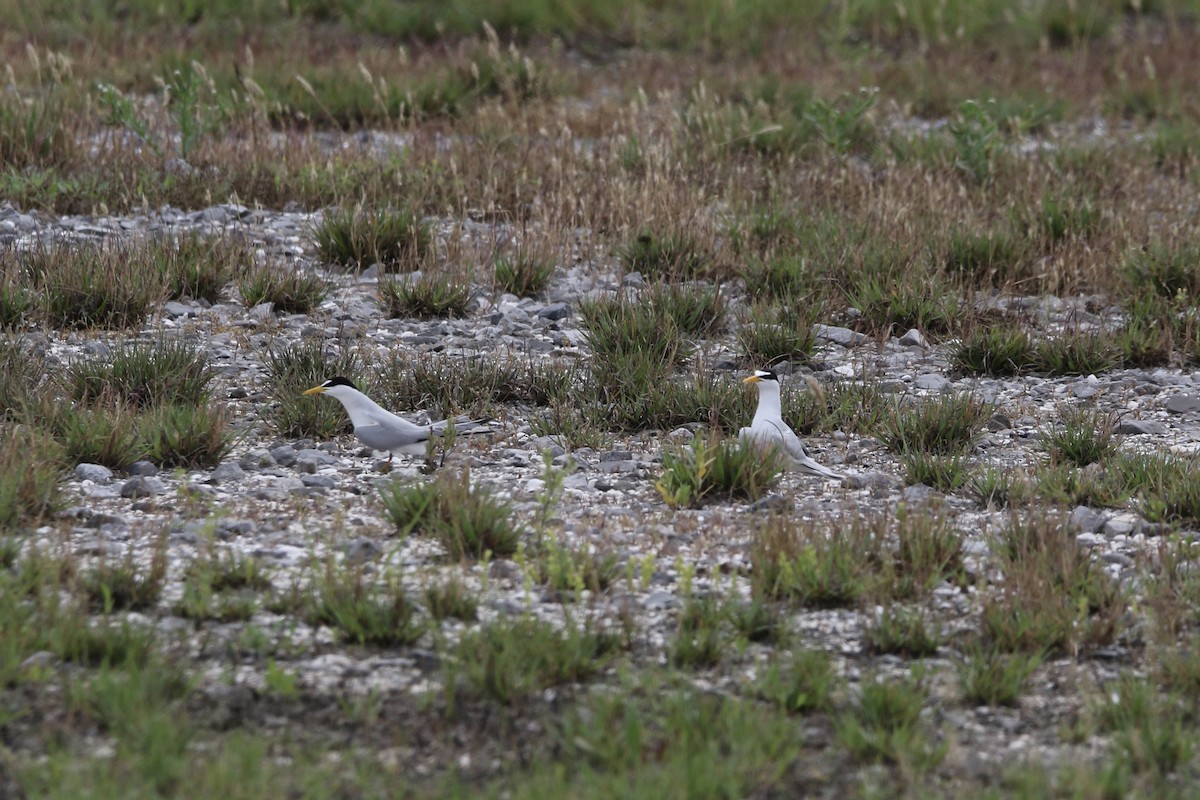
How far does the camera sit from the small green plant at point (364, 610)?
4.47 metres

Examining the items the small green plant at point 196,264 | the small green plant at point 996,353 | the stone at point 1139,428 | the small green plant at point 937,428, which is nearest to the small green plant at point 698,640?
the small green plant at point 937,428

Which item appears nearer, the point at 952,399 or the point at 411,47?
the point at 952,399

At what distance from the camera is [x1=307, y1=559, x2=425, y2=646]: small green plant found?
447cm

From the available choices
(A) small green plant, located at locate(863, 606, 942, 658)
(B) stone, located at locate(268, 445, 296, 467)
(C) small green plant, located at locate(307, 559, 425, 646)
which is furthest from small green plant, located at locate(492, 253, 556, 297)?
(A) small green plant, located at locate(863, 606, 942, 658)

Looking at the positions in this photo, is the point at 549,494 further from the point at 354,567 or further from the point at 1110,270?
the point at 1110,270

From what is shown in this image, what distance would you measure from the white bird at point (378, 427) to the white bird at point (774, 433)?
1.45 metres

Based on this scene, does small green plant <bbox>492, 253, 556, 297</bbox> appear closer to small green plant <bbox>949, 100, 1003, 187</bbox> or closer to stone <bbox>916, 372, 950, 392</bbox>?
stone <bbox>916, 372, 950, 392</bbox>

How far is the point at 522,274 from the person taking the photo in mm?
9031

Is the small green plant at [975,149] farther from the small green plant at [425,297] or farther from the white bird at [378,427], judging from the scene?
the white bird at [378,427]

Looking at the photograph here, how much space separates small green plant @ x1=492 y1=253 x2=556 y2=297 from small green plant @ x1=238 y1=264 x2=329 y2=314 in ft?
3.80

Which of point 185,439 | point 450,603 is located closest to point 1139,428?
point 450,603

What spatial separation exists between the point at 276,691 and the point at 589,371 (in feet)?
11.6

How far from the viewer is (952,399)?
6.86m

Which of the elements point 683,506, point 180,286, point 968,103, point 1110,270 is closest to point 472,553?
point 683,506
